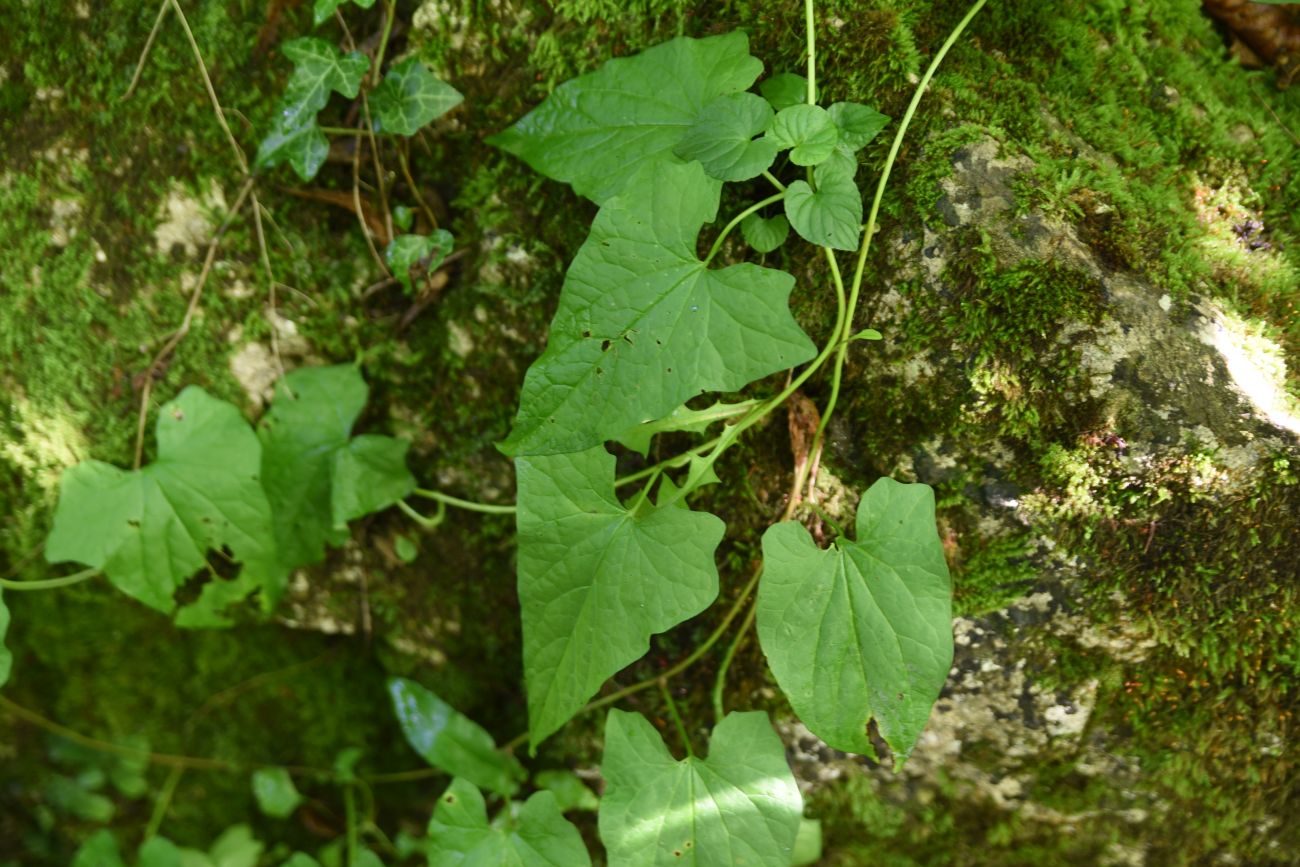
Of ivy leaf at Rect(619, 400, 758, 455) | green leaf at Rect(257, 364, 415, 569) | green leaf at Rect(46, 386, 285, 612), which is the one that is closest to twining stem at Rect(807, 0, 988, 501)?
ivy leaf at Rect(619, 400, 758, 455)

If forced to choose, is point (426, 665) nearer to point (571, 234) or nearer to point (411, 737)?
point (411, 737)

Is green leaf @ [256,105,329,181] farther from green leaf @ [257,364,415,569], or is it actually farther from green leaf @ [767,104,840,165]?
green leaf @ [767,104,840,165]

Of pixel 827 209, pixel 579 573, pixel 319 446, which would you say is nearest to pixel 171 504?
pixel 319 446

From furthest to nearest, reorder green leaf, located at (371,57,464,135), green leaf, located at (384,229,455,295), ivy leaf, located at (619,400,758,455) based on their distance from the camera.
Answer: green leaf, located at (384,229,455,295) < green leaf, located at (371,57,464,135) < ivy leaf, located at (619,400,758,455)

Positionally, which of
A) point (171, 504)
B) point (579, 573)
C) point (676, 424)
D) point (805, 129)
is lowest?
point (171, 504)

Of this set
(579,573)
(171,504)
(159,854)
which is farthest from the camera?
(159,854)

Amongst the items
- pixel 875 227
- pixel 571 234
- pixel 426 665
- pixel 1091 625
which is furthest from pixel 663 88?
pixel 426 665

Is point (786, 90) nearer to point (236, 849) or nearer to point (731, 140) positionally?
point (731, 140)
